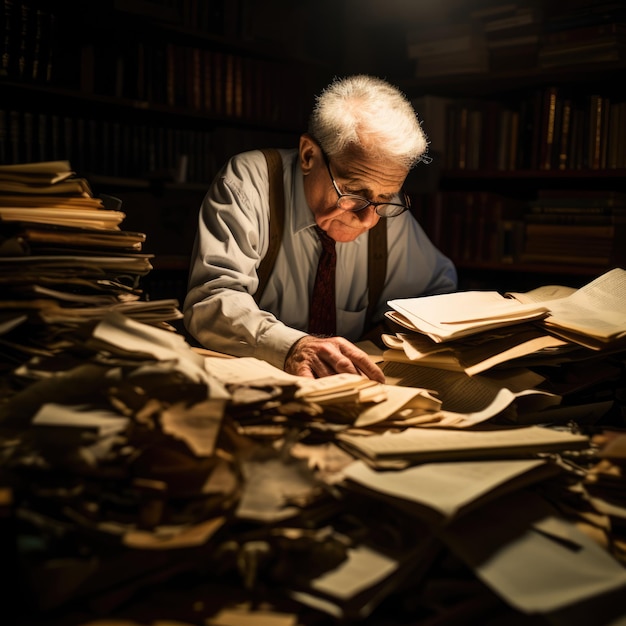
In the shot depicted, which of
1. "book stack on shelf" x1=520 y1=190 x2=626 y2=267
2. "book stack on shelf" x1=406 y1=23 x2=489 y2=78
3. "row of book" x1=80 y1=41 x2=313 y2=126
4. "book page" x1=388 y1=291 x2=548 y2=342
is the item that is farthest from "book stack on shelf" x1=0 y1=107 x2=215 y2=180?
"book page" x1=388 y1=291 x2=548 y2=342

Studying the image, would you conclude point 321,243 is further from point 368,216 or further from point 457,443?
point 457,443

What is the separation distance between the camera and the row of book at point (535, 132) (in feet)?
9.42

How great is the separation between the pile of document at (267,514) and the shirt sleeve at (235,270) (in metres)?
0.60

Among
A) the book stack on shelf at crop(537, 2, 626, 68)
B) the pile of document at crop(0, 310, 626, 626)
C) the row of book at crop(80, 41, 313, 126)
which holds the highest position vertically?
the book stack on shelf at crop(537, 2, 626, 68)

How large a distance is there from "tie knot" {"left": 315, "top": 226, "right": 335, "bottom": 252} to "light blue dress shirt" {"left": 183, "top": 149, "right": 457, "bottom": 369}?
2 centimetres

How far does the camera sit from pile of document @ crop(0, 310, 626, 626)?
60cm

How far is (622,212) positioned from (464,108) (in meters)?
0.89

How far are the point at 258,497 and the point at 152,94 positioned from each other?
2.72 meters

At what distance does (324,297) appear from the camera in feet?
6.61

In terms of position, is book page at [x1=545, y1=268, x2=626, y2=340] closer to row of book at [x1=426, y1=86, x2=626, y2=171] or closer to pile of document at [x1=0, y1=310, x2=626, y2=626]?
pile of document at [x1=0, y1=310, x2=626, y2=626]

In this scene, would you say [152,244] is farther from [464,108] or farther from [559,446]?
[559,446]

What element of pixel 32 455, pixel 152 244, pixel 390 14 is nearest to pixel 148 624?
pixel 32 455

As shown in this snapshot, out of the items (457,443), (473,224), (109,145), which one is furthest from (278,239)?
(473,224)

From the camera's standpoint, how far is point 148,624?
1.93 feet
